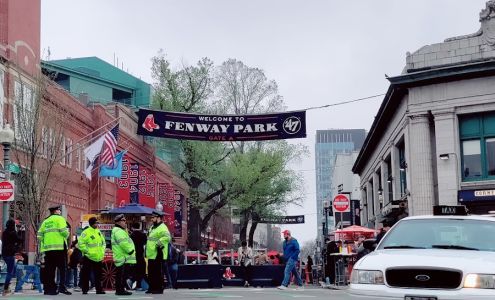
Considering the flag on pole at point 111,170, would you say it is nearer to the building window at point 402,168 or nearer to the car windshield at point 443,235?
the building window at point 402,168

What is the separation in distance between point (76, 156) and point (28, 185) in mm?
12277

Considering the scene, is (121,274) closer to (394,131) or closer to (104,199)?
(394,131)

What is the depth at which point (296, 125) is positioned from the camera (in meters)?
26.7

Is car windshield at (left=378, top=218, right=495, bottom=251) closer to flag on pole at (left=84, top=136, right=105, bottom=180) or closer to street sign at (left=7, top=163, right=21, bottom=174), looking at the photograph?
street sign at (left=7, top=163, right=21, bottom=174)

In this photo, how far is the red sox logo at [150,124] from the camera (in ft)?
88.6

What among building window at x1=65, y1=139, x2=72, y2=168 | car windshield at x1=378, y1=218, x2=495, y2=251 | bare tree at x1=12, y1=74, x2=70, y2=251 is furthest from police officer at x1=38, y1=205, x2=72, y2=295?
building window at x1=65, y1=139, x2=72, y2=168

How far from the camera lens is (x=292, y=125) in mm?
26688

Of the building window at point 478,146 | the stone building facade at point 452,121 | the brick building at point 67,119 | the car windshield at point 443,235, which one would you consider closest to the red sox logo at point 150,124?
the brick building at point 67,119

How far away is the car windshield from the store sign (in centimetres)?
2041

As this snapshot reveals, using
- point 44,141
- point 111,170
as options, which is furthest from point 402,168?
point 44,141

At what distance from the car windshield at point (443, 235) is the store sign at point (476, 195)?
20.4m

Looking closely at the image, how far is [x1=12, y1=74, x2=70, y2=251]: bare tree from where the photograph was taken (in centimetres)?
2678

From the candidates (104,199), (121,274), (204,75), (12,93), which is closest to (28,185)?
(12,93)

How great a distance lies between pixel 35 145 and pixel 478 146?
59.5 ft
